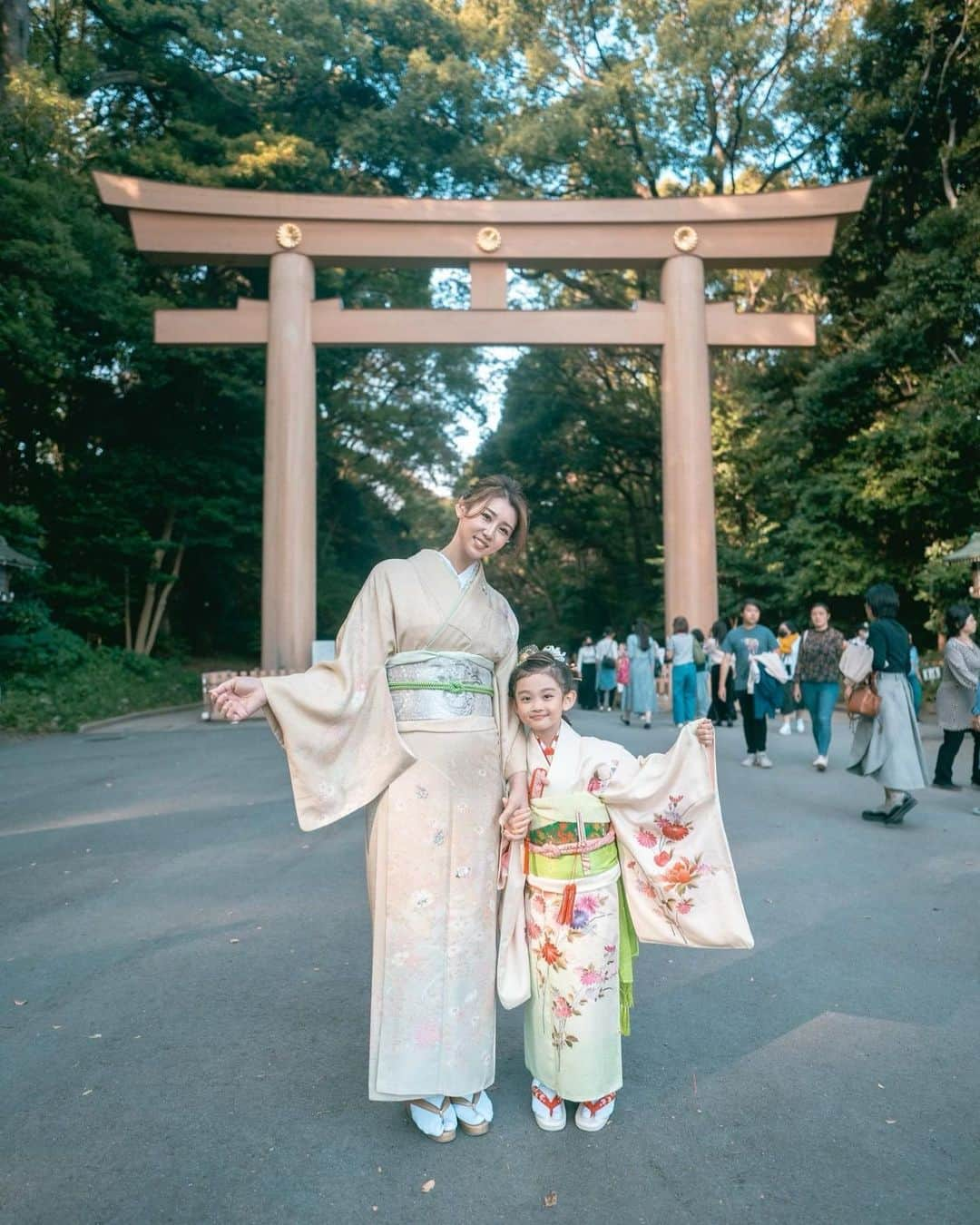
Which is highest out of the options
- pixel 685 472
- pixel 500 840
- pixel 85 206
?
pixel 85 206

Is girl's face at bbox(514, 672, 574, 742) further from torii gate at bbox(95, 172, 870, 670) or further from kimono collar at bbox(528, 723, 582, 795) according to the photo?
torii gate at bbox(95, 172, 870, 670)

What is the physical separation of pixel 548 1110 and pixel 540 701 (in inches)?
42.3

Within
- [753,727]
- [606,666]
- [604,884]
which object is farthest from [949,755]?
[606,666]

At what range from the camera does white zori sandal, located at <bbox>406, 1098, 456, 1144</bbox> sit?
232 centimetres

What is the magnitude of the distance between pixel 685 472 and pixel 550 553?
16.3m

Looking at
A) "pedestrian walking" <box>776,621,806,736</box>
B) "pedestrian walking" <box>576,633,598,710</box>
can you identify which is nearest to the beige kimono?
"pedestrian walking" <box>776,621,806,736</box>

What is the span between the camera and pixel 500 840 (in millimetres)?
2529

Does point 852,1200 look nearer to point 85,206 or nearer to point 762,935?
point 762,935

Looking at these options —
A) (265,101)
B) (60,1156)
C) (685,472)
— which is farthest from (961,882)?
(265,101)

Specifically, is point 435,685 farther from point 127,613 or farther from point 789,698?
point 127,613

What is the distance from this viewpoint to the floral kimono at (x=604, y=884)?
2.41m

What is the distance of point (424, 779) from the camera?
7.82ft

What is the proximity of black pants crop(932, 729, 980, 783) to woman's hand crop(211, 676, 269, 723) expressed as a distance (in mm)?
6789

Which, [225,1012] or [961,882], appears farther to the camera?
[961,882]
